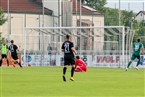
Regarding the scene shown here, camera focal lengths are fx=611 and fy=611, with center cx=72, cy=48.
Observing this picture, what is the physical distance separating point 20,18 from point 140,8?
18223mm

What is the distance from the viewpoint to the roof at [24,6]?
66869 mm

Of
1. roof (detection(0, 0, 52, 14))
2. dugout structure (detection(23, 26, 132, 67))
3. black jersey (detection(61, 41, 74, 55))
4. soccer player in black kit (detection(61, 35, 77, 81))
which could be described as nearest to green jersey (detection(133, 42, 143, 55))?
dugout structure (detection(23, 26, 132, 67))

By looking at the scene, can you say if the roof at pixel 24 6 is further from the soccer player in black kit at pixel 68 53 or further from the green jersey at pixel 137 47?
the soccer player in black kit at pixel 68 53

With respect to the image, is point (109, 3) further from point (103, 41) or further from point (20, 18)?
point (20, 18)

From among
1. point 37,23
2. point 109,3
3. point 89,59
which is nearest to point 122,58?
point 89,59

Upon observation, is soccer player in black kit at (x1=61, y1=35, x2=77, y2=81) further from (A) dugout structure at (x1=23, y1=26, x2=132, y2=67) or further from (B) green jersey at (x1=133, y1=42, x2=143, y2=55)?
(A) dugout structure at (x1=23, y1=26, x2=132, y2=67)

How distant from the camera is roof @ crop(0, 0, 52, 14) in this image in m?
66.9

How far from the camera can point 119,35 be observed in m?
48.5

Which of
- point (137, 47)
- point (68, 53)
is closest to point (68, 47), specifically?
point (68, 53)

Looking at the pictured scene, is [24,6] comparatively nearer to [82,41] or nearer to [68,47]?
[82,41]

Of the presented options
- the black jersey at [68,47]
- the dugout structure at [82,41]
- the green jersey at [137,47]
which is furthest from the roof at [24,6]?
the black jersey at [68,47]

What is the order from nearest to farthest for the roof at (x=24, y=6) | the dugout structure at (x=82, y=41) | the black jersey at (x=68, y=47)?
the black jersey at (x=68, y=47) → the dugout structure at (x=82, y=41) → the roof at (x=24, y=6)

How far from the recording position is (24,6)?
2913 inches

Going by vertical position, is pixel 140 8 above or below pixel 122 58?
above
